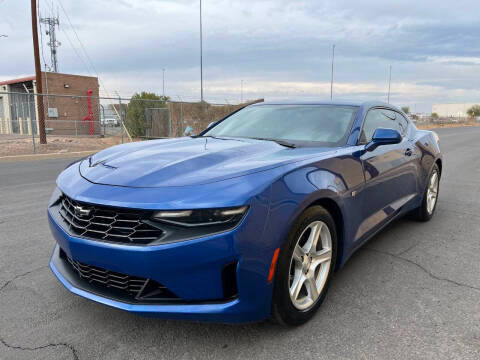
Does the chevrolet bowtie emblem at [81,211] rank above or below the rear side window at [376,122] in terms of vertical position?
below

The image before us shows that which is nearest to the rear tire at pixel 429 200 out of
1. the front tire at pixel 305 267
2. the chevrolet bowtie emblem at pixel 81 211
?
the front tire at pixel 305 267

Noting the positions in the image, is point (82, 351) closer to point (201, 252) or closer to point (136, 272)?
→ point (136, 272)

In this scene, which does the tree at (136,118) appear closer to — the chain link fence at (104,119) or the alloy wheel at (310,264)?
the chain link fence at (104,119)

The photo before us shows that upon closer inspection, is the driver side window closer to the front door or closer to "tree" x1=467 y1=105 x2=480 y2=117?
the front door

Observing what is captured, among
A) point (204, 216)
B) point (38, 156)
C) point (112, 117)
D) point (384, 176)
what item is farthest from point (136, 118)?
point (204, 216)

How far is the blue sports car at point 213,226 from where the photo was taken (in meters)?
1.99

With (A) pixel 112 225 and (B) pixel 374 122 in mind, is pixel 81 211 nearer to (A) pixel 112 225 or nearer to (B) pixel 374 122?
(A) pixel 112 225

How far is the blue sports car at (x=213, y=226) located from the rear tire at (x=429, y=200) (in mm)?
1895

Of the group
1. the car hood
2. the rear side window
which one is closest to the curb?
the car hood

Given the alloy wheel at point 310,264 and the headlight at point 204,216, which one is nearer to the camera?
the headlight at point 204,216

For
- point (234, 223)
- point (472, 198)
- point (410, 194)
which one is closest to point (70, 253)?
point (234, 223)

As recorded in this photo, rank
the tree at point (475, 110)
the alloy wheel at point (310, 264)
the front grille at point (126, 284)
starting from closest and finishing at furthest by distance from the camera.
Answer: the front grille at point (126, 284), the alloy wheel at point (310, 264), the tree at point (475, 110)

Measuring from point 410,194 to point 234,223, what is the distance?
9.52 feet

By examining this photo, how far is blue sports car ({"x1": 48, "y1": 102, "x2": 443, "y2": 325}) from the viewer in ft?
6.53
